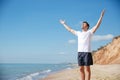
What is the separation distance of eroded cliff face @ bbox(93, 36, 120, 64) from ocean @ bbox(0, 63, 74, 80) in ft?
5.38

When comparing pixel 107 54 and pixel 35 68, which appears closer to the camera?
pixel 35 68

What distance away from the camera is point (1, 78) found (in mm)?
7910

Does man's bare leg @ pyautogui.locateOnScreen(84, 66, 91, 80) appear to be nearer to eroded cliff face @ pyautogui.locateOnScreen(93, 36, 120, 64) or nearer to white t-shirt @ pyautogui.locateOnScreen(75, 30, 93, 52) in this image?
white t-shirt @ pyautogui.locateOnScreen(75, 30, 93, 52)

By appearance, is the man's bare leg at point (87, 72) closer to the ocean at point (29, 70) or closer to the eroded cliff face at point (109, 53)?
the ocean at point (29, 70)

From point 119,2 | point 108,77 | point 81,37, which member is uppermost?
point 119,2

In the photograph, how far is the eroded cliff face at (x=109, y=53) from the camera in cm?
1056

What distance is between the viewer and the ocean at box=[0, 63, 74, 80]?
8190mm

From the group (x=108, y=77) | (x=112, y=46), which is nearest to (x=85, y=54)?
(x=108, y=77)

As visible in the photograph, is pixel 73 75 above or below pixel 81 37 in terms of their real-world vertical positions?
below

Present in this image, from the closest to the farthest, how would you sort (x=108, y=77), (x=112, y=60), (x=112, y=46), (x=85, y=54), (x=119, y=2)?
(x=85, y=54), (x=108, y=77), (x=119, y=2), (x=112, y=60), (x=112, y=46)

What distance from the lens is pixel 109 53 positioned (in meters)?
11.3

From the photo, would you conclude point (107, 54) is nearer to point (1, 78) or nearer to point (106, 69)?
point (106, 69)

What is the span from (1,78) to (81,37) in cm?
321

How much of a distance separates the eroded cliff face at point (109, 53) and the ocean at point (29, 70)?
164cm
